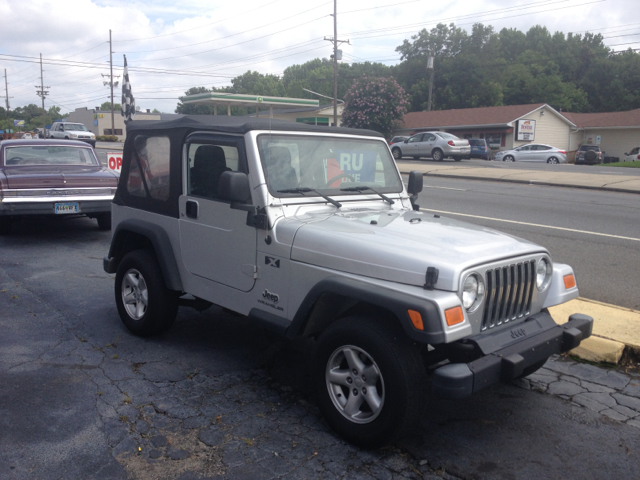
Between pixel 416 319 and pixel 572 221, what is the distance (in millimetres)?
9333

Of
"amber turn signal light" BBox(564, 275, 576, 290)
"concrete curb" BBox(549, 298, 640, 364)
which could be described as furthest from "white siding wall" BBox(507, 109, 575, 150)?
"amber turn signal light" BBox(564, 275, 576, 290)

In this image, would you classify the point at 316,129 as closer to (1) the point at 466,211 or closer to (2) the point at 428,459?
(2) the point at 428,459

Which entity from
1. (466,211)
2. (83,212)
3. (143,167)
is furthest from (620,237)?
(83,212)

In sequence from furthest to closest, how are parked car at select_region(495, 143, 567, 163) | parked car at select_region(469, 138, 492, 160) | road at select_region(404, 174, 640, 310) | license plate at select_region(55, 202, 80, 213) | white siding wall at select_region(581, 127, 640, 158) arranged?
white siding wall at select_region(581, 127, 640, 158) < parked car at select_region(469, 138, 492, 160) < parked car at select_region(495, 143, 567, 163) < license plate at select_region(55, 202, 80, 213) < road at select_region(404, 174, 640, 310)

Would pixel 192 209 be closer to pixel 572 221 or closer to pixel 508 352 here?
pixel 508 352

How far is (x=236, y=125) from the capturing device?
4090 mm

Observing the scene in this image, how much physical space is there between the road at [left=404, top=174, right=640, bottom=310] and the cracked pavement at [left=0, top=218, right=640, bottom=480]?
2.96 metres

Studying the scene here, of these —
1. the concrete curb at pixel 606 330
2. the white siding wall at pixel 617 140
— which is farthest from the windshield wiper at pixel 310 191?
the white siding wall at pixel 617 140

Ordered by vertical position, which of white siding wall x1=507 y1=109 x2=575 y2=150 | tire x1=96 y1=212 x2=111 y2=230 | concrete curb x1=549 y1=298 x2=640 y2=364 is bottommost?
concrete curb x1=549 y1=298 x2=640 y2=364

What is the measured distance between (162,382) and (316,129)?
7.35ft

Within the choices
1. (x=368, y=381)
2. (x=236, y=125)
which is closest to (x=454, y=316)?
(x=368, y=381)

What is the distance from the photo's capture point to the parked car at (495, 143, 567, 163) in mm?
34531

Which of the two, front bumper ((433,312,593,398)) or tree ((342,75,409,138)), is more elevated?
tree ((342,75,409,138))

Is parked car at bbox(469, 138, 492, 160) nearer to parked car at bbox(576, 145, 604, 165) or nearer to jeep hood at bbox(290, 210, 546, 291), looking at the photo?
parked car at bbox(576, 145, 604, 165)
